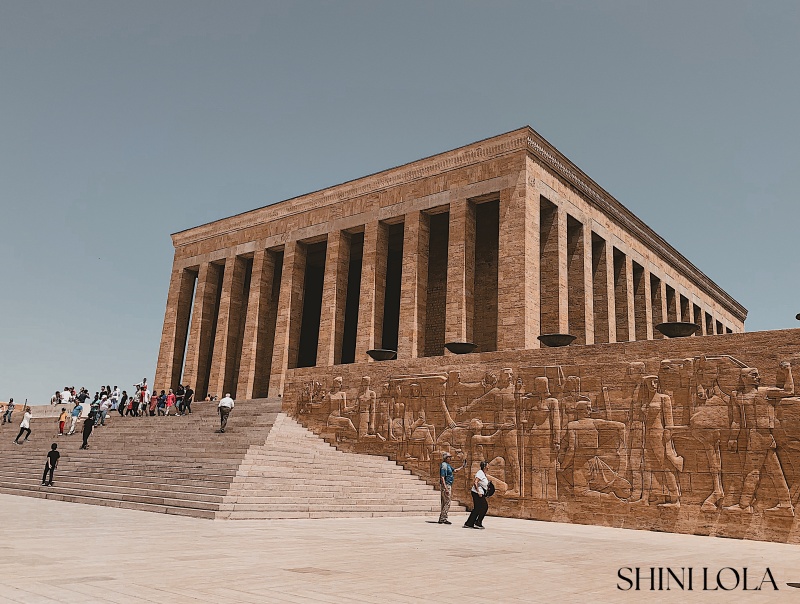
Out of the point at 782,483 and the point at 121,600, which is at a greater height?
the point at 782,483

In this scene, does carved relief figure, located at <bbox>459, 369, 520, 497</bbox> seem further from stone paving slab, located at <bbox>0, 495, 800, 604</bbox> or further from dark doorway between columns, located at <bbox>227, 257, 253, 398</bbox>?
dark doorway between columns, located at <bbox>227, 257, 253, 398</bbox>

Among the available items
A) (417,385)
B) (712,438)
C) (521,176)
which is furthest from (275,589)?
(521,176)

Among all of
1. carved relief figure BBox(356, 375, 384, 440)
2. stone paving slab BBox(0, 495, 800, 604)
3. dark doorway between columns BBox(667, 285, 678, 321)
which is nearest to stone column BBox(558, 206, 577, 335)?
carved relief figure BBox(356, 375, 384, 440)

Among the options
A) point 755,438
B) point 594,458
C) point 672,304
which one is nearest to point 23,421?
point 594,458

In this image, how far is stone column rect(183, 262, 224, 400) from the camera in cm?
2875

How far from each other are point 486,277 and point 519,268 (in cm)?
457

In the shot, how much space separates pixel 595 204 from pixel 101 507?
62.9ft

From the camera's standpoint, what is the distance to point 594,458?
13.3m

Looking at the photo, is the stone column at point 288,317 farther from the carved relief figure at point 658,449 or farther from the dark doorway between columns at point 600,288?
the carved relief figure at point 658,449

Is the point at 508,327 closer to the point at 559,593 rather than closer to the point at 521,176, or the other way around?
the point at 521,176

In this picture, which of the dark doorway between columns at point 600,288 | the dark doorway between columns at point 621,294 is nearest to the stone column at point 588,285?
the dark doorway between columns at point 600,288

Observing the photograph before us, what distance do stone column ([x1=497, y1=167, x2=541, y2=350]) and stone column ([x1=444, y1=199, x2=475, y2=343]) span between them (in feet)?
3.97

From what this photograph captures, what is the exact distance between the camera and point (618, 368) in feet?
44.2

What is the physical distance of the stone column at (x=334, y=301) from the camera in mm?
24156
